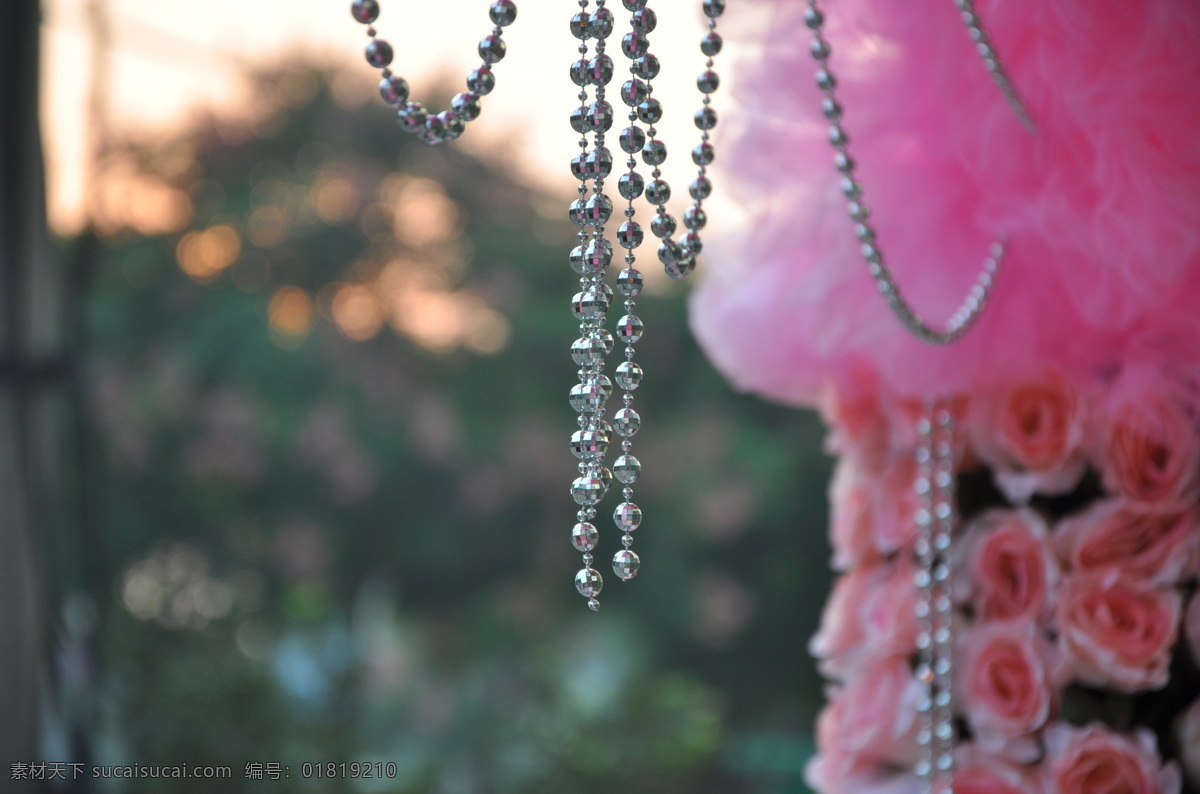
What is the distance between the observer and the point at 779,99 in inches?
22.3

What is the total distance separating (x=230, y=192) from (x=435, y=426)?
640 millimetres

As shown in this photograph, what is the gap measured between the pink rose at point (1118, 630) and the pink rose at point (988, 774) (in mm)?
67

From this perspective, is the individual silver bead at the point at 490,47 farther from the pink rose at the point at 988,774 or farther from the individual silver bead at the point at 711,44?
the pink rose at the point at 988,774

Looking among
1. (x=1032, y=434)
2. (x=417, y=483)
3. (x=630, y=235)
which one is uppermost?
(x=630, y=235)

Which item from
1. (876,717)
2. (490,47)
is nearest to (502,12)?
(490,47)

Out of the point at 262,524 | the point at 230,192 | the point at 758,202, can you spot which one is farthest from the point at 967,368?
the point at 230,192

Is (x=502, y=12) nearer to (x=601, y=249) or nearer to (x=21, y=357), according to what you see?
(x=601, y=249)

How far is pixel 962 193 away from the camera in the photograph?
548 millimetres

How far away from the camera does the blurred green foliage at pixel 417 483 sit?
Result: 178cm

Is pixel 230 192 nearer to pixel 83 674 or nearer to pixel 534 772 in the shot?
pixel 83 674

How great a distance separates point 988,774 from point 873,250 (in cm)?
32

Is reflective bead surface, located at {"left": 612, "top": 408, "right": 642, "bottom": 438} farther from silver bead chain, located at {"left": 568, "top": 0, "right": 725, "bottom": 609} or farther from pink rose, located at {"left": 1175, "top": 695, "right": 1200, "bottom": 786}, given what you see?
pink rose, located at {"left": 1175, "top": 695, "right": 1200, "bottom": 786}

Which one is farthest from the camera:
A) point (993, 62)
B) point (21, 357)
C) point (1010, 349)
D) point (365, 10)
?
point (21, 357)

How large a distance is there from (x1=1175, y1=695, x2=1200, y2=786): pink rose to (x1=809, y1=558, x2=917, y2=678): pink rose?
148 millimetres
